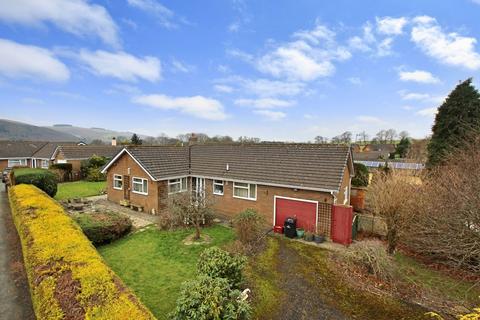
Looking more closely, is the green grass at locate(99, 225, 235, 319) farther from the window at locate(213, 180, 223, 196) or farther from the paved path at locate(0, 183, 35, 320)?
the window at locate(213, 180, 223, 196)

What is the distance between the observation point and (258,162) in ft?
59.4

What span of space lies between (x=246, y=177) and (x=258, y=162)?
1736mm

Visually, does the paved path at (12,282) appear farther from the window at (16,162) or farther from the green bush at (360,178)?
the window at (16,162)

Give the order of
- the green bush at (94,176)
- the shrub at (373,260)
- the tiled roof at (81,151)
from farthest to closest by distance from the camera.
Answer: the tiled roof at (81,151)
the green bush at (94,176)
the shrub at (373,260)

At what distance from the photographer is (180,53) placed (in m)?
21.9

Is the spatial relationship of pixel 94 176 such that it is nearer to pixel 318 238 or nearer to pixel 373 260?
Result: pixel 318 238

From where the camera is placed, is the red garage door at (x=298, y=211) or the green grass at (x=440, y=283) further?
the red garage door at (x=298, y=211)

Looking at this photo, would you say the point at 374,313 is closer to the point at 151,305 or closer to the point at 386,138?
the point at 151,305

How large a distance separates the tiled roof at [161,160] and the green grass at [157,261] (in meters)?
4.99

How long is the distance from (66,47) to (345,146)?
74.1ft

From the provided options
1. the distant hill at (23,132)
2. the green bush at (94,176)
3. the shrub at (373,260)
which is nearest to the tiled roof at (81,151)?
the green bush at (94,176)

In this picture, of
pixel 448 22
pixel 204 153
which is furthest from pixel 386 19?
pixel 204 153

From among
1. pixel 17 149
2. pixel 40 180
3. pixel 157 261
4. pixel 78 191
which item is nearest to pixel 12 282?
pixel 157 261

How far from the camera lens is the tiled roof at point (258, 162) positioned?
48.9ft
